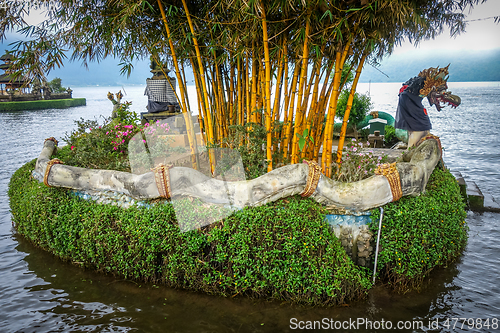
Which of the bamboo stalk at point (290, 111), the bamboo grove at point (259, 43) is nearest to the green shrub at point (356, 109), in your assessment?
the bamboo grove at point (259, 43)

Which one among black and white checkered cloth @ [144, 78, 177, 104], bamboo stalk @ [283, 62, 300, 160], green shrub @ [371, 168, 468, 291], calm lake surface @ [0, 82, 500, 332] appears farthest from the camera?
black and white checkered cloth @ [144, 78, 177, 104]

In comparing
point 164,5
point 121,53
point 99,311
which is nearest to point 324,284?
point 99,311

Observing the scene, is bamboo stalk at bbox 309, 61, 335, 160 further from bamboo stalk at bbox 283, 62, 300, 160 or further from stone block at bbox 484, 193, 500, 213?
stone block at bbox 484, 193, 500, 213

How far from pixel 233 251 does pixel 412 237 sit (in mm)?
1605

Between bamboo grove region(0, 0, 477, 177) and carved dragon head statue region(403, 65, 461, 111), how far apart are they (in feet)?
1.60

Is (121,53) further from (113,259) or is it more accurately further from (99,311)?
(99,311)

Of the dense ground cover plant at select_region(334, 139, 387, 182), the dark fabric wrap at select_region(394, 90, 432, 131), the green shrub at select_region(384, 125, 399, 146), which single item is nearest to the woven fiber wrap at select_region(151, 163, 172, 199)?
the dense ground cover plant at select_region(334, 139, 387, 182)

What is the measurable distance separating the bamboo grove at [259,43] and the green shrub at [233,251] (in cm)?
81

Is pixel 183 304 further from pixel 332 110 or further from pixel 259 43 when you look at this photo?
pixel 259 43

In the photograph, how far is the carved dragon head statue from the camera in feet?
12.5

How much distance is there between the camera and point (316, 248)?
8.96 feet

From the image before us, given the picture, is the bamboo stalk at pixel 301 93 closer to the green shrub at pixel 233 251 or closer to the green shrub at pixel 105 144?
the green shrub at pixel 233 251

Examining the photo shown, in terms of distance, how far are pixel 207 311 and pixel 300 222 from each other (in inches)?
42.8

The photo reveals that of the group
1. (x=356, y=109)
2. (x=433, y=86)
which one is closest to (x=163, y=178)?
(x=433, y=86)
